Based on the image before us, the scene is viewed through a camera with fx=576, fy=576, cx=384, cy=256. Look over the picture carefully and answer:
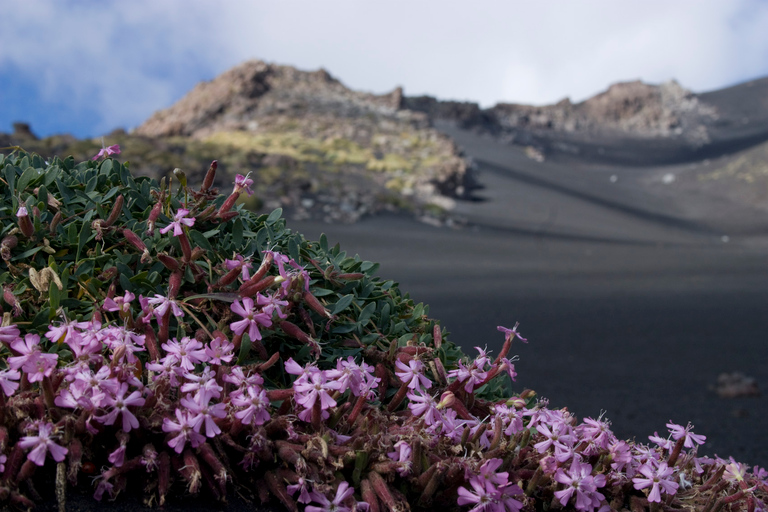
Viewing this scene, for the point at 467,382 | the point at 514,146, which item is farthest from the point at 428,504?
the point at 514,146

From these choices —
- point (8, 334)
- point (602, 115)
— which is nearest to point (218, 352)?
point (8, 334)

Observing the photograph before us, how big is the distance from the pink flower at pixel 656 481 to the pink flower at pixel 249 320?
111cm

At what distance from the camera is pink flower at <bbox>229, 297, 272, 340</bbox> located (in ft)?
4.83

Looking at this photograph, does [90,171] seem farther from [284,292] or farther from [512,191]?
[512,191]

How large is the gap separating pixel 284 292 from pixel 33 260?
84cm

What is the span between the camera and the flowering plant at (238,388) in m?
1.33

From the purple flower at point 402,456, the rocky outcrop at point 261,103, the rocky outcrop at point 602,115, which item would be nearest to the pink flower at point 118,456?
the purple flower at point 402,456

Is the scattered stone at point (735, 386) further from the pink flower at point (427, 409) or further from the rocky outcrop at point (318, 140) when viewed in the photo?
→ the rocky outcrop at point (318, 140)

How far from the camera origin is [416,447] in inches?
56.2

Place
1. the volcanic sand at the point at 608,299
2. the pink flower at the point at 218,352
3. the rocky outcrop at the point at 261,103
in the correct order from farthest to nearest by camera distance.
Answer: the rocky outcrop at the point at 261,103 < the volcanic sand at the point at 608,299 < the pink flower at the point at 218,352

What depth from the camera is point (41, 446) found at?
1.23 meters

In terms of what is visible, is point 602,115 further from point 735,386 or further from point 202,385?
point 202,385

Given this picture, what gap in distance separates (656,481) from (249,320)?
47.1 inches

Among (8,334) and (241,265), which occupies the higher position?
(241,265)
